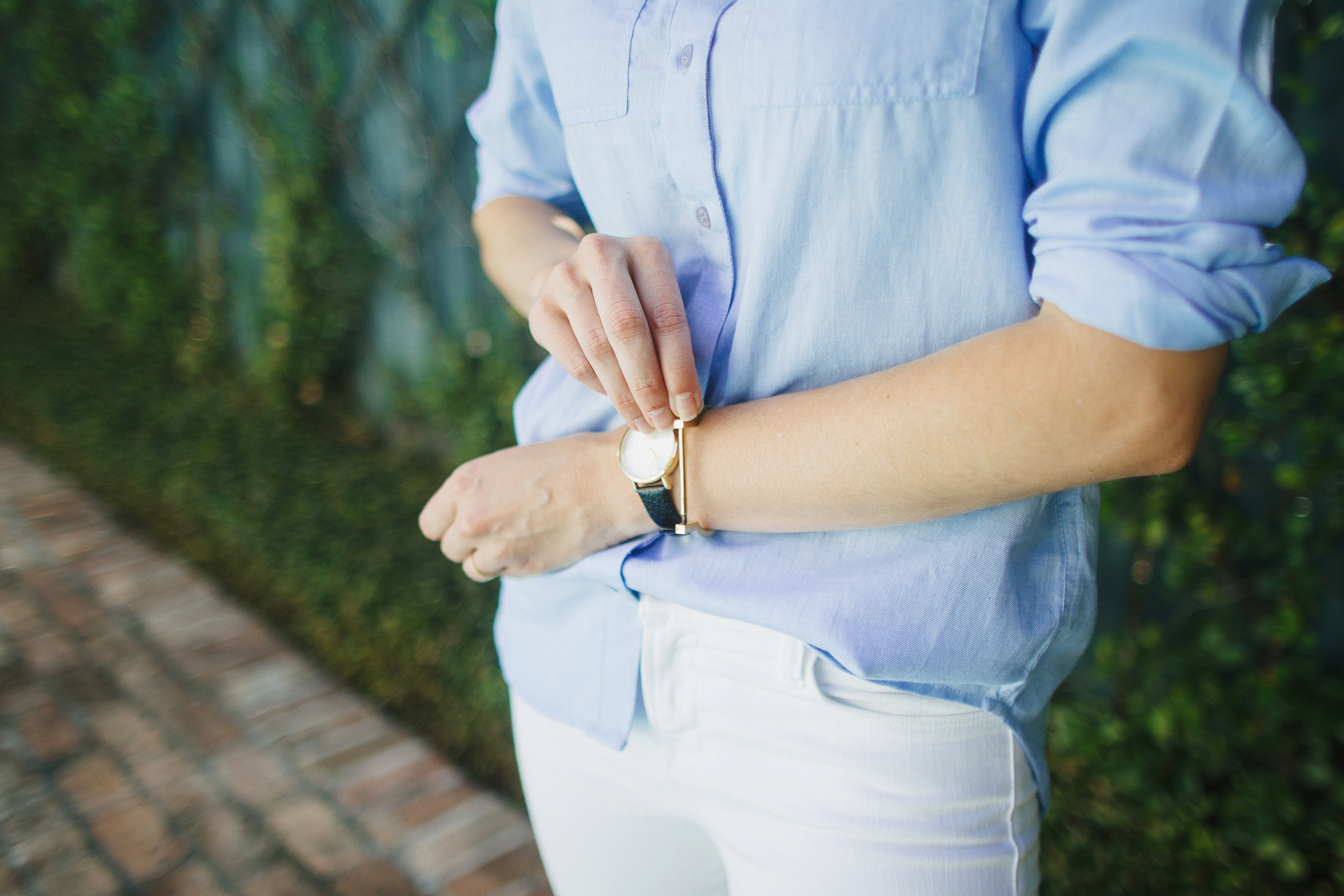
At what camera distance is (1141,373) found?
0.71 metres

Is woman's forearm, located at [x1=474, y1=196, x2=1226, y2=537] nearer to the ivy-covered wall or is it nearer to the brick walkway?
the brick walkway

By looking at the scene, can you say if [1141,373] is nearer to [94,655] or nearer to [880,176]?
[880,176]

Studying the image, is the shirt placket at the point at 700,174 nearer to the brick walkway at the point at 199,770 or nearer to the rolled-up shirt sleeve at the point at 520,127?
the rolled-up shirt sleeve at the point at 520,127

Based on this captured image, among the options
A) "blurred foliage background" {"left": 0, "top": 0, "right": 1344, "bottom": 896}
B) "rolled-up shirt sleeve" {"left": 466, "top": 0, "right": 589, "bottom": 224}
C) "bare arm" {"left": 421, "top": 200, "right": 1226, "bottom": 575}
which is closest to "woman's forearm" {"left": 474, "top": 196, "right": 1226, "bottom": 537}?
"bare arm" {"left": 421, "top": 200, "right": 1226, "bottom": 575}

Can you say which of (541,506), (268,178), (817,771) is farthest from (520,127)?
(268,178)

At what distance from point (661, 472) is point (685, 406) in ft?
0.25

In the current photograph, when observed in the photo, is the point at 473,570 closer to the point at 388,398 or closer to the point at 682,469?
the point at 682,469

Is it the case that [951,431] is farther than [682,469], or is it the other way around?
[682,469]

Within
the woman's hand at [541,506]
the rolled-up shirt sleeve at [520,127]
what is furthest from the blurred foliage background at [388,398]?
the woman's hand at [541,506]

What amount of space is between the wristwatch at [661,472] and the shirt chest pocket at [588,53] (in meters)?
0.36

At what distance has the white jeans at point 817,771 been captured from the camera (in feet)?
2.87

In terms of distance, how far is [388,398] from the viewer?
13.3 feet

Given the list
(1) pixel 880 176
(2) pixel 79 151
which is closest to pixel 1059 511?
(1) pixel 880 176

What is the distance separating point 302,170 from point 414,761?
9.09 ft
